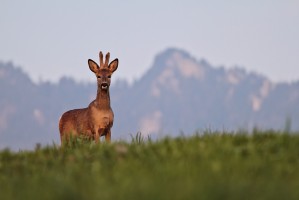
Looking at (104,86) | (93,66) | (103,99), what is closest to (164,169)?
(104,86)

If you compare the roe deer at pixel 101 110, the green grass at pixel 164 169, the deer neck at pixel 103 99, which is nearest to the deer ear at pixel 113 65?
the roe deer at pixel 101 110

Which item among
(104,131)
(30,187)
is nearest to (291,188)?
(30,187)

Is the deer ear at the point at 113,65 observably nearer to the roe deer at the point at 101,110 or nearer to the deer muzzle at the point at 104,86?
the roe deer at the point at 101,110

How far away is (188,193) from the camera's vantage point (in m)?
8.94

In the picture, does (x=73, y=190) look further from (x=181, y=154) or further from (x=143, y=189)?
(x=181, y=154)

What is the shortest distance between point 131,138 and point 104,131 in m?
5.36

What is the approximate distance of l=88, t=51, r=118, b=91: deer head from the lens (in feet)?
67.4

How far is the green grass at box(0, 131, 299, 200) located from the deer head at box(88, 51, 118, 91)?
18.2 feet

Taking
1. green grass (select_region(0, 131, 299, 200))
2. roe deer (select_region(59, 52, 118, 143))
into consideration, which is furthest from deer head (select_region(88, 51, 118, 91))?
green grass (select_region(0, 131, 299, 200))

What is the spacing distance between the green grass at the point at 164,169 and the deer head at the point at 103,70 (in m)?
5.53

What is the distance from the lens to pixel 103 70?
20.6 metres

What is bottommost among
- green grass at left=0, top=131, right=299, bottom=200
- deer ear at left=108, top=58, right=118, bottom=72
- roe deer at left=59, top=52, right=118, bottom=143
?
green grass at left=0, top=131, right=299, bottom=200

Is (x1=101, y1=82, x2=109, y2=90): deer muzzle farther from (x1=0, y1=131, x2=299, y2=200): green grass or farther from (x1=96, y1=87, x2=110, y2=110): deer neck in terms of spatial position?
(x1=0, y1=131, x2=299, y2=200): green grass

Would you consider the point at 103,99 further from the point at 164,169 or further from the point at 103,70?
the point at 164,169
